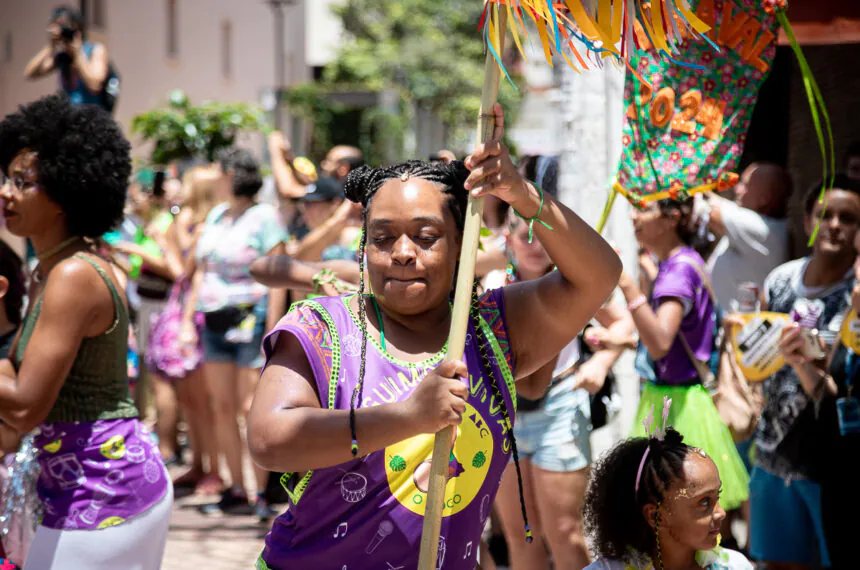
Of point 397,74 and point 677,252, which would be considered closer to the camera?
point 677,252

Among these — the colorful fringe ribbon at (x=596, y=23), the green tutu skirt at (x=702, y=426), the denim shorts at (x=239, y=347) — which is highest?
the colorful fringe ribbon at (x=596, y=23)

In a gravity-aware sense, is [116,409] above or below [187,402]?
above

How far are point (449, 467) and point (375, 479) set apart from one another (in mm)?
169

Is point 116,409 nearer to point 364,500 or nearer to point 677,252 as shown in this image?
point 364,500

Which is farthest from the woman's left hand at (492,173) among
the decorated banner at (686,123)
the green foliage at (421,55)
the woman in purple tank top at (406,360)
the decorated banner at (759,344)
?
the green foliage at (421,55)

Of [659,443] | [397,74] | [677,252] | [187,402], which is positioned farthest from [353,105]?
[659,443]

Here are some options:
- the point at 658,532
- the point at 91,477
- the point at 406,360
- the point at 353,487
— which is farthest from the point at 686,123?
the point at 91,477

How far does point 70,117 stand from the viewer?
3.35 metres

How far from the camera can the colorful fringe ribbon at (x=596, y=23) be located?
2.26 meters

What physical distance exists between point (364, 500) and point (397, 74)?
32918 millimetres

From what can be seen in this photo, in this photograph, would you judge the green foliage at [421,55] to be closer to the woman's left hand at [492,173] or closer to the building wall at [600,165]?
the building wall at [600,165]

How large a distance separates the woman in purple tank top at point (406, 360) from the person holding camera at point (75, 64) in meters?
5.80

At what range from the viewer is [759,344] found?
4.65 metres

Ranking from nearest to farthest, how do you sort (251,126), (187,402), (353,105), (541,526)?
1. (541,526)
2. (187,402)
3. (251,126)
4. (353,105)
